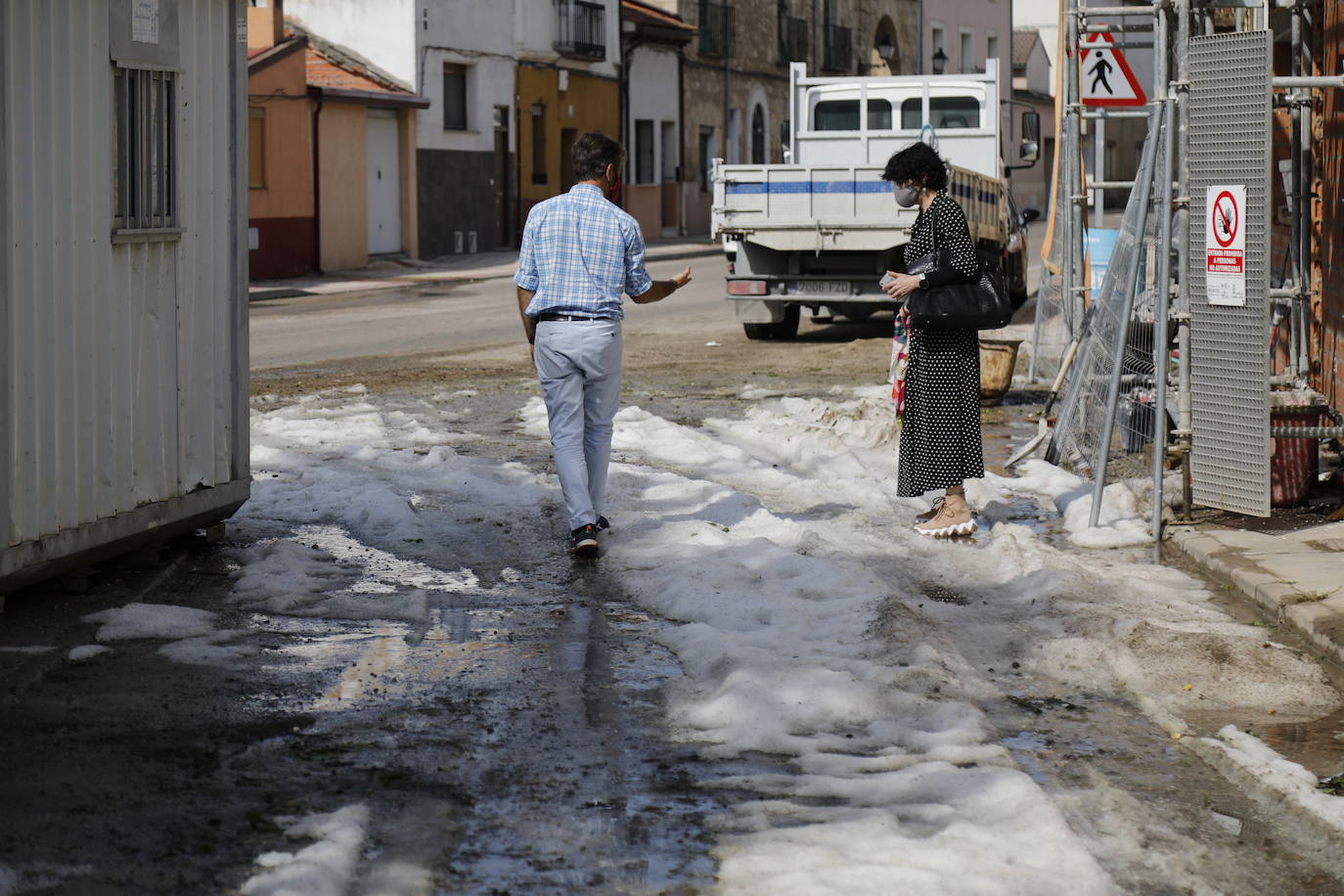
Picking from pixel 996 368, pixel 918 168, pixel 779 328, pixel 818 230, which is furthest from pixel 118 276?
pixel 779 328

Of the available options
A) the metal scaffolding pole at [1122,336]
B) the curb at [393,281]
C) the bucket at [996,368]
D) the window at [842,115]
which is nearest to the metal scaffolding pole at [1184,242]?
the metal scaffolding pole at [1122,336]

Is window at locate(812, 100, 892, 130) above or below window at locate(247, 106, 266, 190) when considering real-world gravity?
below

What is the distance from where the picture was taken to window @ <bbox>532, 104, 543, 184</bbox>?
129 feet

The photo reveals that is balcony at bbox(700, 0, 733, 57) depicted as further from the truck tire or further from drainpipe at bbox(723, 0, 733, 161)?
the truck tire

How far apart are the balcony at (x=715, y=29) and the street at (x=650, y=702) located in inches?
1527

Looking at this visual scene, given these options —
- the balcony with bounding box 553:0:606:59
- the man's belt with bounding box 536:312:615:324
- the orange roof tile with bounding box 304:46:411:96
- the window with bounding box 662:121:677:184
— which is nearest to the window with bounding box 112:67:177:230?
the man's belt with bounding box 536:312:615:324

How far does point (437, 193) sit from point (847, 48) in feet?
74.6

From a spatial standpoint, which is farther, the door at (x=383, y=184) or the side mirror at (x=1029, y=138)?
the door at (x=383, y=184)

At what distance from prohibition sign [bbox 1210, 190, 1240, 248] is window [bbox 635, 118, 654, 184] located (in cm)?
3613

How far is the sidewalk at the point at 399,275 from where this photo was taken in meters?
28.0

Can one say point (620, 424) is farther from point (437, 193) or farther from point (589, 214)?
point (437, 193)

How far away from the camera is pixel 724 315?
72.8 feet

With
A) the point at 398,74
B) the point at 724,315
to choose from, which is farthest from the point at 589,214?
the point at 398,74

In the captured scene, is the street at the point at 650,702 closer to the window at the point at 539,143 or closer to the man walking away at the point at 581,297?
the man walking away at the point at 581,297
